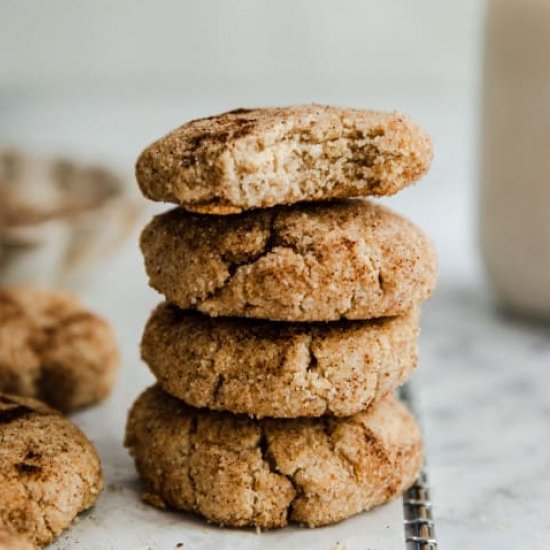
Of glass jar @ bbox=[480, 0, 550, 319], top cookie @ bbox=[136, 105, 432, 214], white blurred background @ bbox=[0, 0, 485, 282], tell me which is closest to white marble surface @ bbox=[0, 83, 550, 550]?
white blurred background @ bbox=[0, 0, 485, 282]

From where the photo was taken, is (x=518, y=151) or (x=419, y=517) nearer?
(x=419, y=517)

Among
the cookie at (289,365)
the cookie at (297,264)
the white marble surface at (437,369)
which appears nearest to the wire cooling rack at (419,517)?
the white marble surface at (437,369)

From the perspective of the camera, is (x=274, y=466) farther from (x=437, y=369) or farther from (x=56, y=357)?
(x=437, y=369)

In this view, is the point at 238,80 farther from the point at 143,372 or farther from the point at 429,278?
the point at 429,278

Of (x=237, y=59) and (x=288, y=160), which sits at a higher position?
(x=237, y=59)

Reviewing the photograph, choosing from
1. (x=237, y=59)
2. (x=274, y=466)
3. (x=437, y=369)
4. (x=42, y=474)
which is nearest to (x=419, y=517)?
(x=274, y=466)

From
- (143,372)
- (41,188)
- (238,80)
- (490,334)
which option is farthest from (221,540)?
(238,80)
